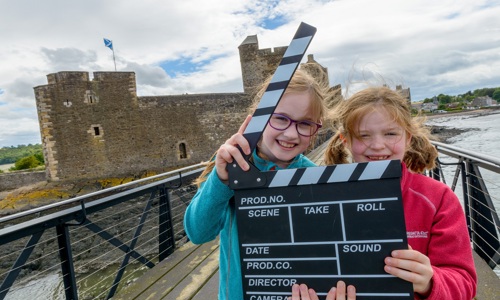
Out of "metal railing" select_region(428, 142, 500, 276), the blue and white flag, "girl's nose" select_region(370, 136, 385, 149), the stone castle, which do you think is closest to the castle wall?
the stone castle

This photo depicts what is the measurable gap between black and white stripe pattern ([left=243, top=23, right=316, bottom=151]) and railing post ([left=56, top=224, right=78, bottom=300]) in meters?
2.17

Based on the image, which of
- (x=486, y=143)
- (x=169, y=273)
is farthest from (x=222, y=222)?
(x=486, y=143)

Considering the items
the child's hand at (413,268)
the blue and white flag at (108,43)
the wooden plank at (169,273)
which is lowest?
the wooden plank at (169,273)

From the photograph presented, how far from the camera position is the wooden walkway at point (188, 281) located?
2.55 meters

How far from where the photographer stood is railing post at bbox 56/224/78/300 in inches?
106

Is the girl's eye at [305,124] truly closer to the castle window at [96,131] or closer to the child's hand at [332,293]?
the child's hand at [332,293]

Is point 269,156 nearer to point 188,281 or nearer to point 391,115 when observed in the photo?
point 391,115

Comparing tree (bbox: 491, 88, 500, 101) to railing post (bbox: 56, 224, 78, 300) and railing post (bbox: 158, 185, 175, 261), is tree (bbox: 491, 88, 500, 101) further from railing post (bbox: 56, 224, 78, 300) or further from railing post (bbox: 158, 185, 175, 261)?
railing post (bbox: 56, 224, 78, 300)

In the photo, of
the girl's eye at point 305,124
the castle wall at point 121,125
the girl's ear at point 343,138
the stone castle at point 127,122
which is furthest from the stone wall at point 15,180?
the girl's eye at point 305,124

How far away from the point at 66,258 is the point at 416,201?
2.59 m

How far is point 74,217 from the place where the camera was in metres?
2.74

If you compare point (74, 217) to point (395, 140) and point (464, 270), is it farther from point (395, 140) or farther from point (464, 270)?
point (464, 270)

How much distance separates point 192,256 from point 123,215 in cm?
888

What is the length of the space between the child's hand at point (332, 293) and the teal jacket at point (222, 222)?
1.02ft
